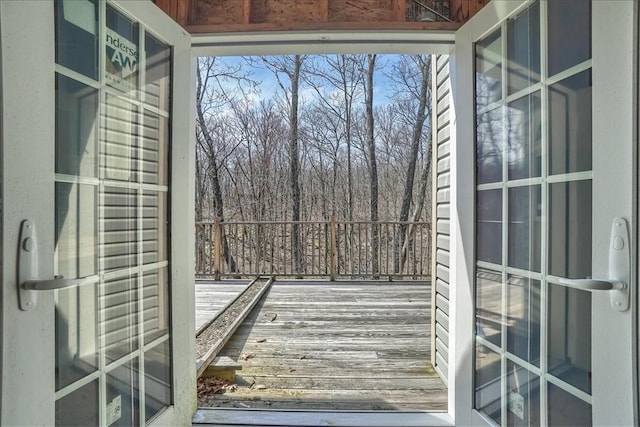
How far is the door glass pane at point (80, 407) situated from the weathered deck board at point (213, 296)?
6.64ft

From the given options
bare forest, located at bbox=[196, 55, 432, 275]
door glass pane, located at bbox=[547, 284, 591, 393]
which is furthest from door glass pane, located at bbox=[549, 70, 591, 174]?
bare forest, located at bbox=[196, 55, 432, 275]

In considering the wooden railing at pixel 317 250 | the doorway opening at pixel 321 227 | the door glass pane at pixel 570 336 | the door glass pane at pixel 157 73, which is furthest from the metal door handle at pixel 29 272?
the wooden railing at pixel 317 250

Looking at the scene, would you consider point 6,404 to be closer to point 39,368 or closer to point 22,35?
point 39,368

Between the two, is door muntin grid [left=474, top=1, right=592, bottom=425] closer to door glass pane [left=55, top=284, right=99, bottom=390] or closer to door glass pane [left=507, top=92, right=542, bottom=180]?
door glass pane [left=507, top=92, right=542, bottom=180]

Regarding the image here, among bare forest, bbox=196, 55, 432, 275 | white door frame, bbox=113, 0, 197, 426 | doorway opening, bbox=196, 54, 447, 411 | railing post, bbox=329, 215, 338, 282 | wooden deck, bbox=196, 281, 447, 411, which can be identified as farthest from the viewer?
bare forest, bbox=196, 55, 432, 275

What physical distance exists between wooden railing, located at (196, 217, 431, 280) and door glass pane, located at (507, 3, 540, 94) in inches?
166

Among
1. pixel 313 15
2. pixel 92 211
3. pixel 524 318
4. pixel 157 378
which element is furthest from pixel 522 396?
pixel 313 15

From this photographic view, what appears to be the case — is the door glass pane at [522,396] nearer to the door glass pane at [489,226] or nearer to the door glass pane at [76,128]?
the door glass pane at [489,226]

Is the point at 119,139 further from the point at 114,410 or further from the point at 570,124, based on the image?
the point at 570,124

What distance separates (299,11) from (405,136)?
23.7 ft

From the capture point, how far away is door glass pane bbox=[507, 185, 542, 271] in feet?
3.77

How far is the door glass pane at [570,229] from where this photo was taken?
969 mm

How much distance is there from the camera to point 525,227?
1.21m

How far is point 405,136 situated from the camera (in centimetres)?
841
